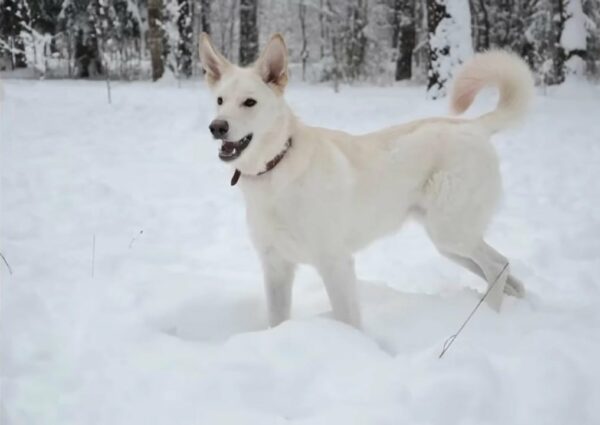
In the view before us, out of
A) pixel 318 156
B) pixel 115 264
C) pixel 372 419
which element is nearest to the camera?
pixel 372 419

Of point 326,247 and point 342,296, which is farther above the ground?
point 326,247

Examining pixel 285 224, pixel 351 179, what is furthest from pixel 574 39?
pixel 285 224

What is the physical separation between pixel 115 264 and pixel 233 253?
37.8 inches

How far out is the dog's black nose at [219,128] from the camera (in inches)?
104

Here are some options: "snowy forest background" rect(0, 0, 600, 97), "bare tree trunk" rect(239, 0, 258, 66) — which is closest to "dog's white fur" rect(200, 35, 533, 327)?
"snowy forest background" rect(0, 0, 600, 97)

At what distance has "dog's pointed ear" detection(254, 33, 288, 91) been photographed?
2898mm

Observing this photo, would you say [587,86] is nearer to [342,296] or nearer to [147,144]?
[147,144]

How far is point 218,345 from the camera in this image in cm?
246

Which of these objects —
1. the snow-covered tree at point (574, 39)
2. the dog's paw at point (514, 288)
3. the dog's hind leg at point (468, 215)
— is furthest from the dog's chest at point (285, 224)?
the snow-covered tree at point (574, 39)

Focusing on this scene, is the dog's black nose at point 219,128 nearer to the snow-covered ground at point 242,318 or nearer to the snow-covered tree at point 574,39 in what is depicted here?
the snow-covered ground at point 242,318

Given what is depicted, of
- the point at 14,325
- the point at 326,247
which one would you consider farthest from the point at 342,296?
the point at 14,325

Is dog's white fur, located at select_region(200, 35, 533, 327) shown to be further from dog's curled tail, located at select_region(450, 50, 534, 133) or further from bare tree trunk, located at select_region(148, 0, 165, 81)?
bare tree trunk, located at select_region(148, 0, 165, 81)

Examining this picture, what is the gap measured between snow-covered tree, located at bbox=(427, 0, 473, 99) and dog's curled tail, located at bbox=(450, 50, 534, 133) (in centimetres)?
732

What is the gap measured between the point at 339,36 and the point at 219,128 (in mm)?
24678
